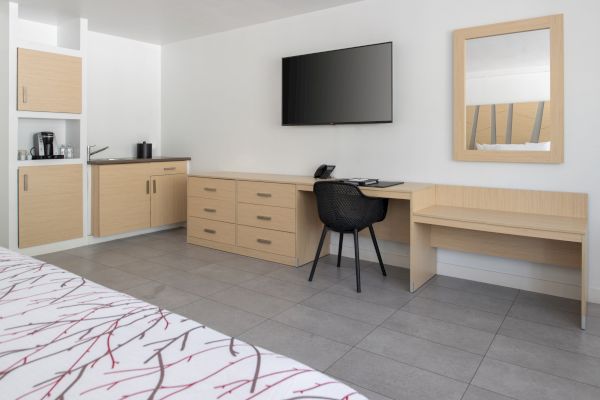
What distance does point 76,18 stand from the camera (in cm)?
448

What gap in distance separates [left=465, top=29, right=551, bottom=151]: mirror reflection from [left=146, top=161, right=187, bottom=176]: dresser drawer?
3.41 metres

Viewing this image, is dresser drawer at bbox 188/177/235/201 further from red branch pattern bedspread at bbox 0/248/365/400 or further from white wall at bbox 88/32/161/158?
red branch pattern bedspread at bbox 0/248/365/400

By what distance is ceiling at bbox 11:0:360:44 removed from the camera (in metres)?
4.00

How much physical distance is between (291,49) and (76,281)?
342cm

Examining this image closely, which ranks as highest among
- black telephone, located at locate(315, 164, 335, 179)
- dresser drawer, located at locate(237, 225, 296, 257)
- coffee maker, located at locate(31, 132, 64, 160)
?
coffee maker, located at locate(31, 132, 64, 160)

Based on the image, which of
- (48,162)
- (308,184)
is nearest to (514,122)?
(308,184)

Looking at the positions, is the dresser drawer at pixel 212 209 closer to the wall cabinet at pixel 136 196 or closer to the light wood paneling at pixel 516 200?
the wall cabinet at pixel 136 196

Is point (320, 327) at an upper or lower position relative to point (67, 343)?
lower

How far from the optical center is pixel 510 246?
3.27 m

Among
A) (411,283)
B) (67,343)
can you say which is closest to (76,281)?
(67,343)

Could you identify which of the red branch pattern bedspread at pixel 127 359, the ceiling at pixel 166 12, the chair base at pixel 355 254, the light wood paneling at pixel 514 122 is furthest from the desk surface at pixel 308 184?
the red branch pattern bedspread at pixel 127 359

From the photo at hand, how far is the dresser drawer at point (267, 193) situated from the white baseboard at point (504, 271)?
0.95 meters

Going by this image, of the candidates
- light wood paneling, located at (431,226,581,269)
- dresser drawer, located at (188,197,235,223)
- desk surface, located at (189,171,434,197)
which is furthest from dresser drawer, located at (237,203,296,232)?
light wood paneling, located at (431,226,581,269)

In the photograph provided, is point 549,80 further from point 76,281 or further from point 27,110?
point 27,110
